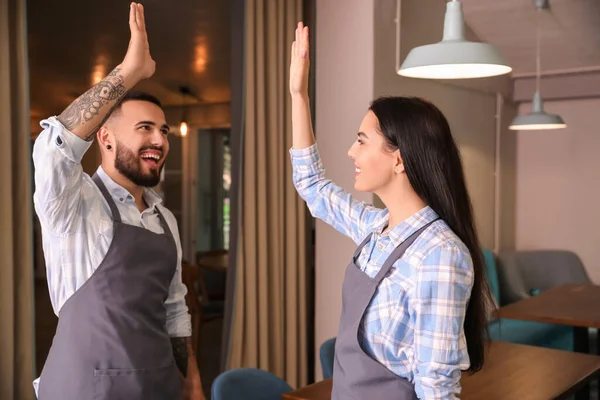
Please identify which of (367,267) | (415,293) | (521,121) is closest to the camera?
(415,293)

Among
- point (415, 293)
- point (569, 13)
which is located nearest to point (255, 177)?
point (415, 293)

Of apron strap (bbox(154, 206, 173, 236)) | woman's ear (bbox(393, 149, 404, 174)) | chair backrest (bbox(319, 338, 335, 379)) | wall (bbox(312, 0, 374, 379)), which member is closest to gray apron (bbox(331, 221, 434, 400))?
woman's ear (bbox(393, 149, 404, 174))

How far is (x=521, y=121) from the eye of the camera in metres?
4.41

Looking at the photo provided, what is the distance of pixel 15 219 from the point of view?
8.64 ft

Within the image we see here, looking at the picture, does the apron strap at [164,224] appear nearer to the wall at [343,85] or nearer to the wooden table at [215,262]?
the wall at [343,85]

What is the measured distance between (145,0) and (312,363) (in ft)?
7.88

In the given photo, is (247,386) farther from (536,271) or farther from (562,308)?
(536,271)

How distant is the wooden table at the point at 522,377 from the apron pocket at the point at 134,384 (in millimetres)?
508

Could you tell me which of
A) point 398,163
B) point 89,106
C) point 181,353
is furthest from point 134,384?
point 398,163

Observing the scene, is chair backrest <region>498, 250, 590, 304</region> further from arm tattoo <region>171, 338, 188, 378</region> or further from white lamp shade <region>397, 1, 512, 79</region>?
arm tattoo <region>171, 338, 188, 378</region>

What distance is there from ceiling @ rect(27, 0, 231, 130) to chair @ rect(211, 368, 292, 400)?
8.40ft

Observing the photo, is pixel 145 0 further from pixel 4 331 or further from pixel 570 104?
pixel 570 104

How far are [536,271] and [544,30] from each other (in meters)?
2.02

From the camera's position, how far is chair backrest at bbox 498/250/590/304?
562 cm
